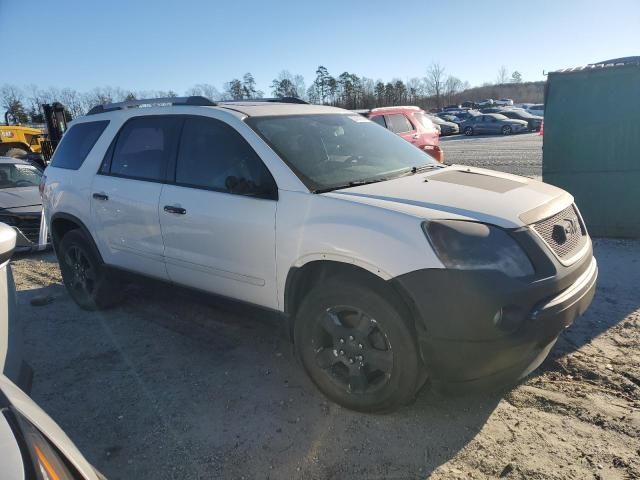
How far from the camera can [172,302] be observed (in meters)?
5.19

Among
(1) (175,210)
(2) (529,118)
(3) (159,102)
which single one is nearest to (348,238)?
(1) (175,210)

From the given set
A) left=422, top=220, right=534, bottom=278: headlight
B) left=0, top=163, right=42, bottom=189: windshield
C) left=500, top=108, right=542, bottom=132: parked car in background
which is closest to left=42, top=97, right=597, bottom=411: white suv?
left=422, top=220, right=534, bottom=278: headlight

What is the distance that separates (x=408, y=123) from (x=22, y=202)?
7745 mm

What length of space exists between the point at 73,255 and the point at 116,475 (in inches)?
120

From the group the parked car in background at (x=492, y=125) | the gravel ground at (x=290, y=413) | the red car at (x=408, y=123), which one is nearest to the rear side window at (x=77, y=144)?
the gravel ground at (x=290, y=413)

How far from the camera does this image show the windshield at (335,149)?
10.9ft

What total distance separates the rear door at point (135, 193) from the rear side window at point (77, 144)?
0.36 meters

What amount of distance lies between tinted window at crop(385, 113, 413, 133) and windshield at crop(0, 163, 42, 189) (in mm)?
7095

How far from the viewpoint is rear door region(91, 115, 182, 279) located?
398cm

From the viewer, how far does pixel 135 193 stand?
409 cm

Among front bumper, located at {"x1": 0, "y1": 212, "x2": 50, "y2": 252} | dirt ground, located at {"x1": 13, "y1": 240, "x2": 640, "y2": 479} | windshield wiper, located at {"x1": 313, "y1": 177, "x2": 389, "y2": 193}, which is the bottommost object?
dirt ground, located at {"x1": 13, "y1": 240, "x2": 640, "y2": 479}

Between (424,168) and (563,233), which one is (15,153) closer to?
(424,168)

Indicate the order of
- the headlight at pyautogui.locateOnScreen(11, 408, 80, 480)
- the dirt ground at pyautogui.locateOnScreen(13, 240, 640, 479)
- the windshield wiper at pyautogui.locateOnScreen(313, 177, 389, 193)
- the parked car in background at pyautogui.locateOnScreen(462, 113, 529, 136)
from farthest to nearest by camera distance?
the parked car in background at pyautogui.locateOnScreen(462, 113, 529, 136)
the windshield wiper at pyautogui.locateOnScreen(313, 177, 389, 193)
the dirt ground at pyautogui.locateOnScreen(13, 240, 640, 479)
the headlight at pyautogui.locateOnScreen(11, 408, 80, 480)

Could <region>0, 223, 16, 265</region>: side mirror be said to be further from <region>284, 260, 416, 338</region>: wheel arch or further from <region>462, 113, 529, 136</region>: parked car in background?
<region>462, 113, 529, 136</region>: parked car in background
